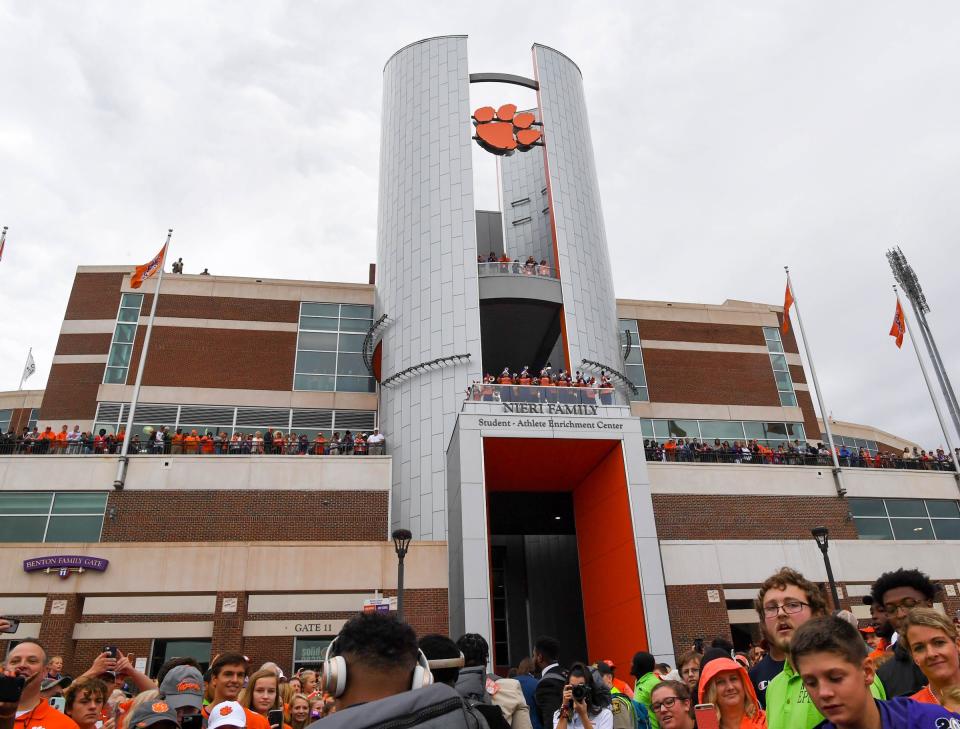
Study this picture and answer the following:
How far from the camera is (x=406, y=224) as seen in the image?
109 feet

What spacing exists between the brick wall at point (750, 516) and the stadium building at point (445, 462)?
0.38 feet

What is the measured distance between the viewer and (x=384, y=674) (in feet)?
8.76

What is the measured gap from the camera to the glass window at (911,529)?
30688 mm

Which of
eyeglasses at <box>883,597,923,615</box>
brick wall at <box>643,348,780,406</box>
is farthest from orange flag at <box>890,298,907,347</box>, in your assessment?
eyeglasses at <box>883,597,923,615</box>

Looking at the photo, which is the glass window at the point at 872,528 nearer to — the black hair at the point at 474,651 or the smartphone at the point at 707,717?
the smartphone at the point at 707,717

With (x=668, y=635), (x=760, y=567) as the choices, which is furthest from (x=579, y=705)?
(x=760, y=567)

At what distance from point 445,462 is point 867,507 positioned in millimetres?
19877

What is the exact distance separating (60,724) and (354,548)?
66.8 feet

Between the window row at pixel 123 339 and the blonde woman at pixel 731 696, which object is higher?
the window row at pixel 123 339

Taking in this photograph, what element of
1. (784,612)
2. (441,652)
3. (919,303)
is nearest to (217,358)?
(441,652)

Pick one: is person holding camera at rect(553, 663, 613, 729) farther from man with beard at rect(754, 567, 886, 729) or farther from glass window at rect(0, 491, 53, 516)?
glass window at rect(0, 491, 53, 516)

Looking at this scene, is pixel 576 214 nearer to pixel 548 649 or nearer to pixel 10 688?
pixel 548 649

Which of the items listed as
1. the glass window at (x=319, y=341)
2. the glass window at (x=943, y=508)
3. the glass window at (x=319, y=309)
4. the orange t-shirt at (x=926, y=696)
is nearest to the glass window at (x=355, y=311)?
the glass window at (x=319, y=309)

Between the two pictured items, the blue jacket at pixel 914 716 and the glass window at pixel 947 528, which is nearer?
the blue jacket at pixel 914 716
